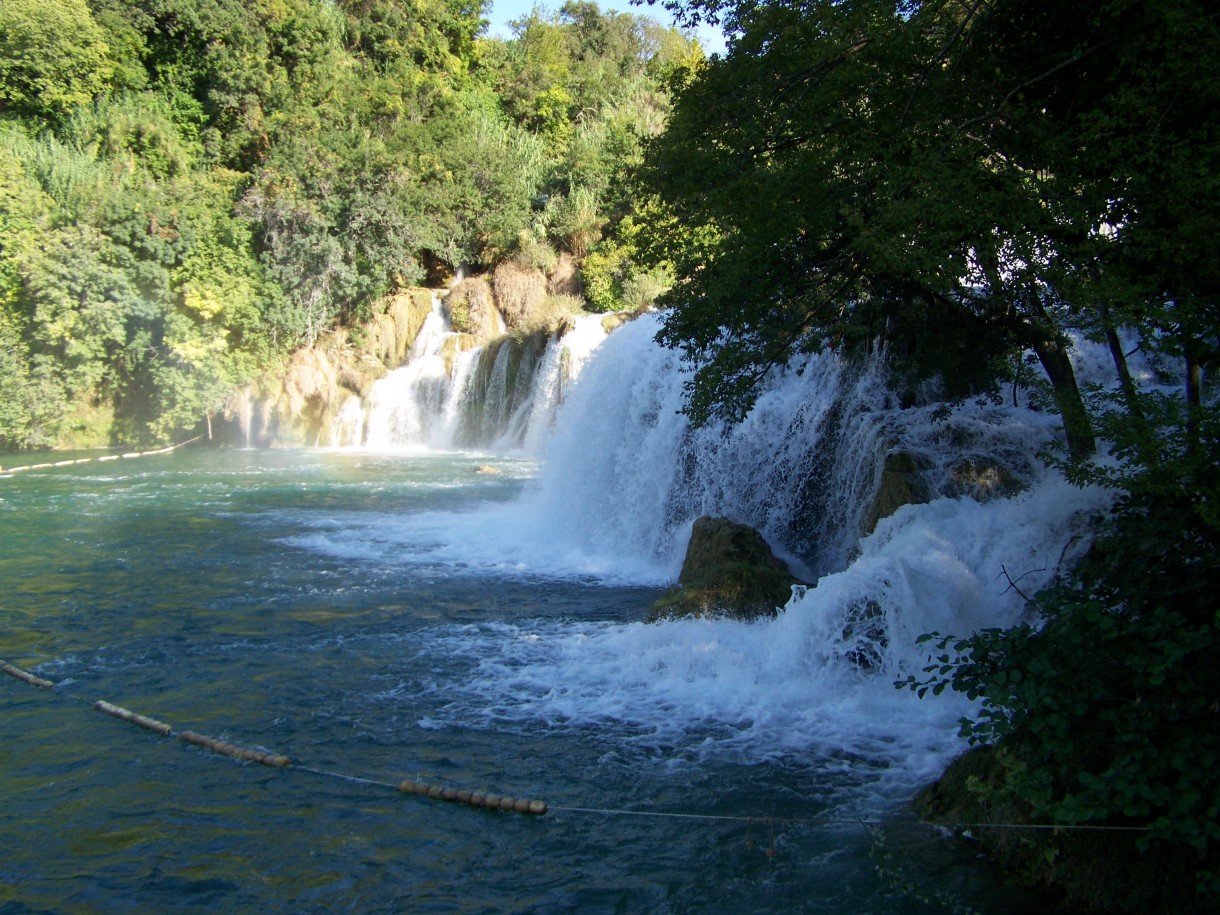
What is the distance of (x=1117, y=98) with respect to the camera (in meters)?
5.14

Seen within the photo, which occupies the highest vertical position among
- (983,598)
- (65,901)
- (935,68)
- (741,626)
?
(935,68)

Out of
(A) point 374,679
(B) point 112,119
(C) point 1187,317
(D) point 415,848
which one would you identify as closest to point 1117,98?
(C) point 1187,317

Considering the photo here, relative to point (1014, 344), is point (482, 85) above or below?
above

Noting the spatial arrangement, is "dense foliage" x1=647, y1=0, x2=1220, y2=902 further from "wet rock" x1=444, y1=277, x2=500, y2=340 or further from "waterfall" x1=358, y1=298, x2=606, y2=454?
"wet rock" x1=444, y1=277, x2=500, y2=340

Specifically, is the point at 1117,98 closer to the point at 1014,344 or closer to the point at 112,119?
the point at 1014,344

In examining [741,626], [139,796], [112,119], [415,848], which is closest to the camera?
[415,848]

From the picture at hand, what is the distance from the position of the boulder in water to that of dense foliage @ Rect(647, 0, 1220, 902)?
63.0 inches

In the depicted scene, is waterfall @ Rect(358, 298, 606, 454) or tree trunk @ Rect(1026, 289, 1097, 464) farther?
waterfall @ Rect(358, 298, 606, 454)

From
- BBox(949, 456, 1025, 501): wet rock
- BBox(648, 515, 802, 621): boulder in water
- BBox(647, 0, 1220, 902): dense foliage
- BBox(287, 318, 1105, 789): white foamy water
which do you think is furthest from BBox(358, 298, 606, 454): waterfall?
BBox(949, 456, 1025, 501): wet rock

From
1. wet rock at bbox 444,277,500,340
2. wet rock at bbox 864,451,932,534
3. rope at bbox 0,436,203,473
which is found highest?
wet rock at bbox 444,277,500,340

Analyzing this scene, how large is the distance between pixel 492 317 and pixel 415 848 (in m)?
24.2

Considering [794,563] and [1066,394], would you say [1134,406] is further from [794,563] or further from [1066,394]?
[794,563]

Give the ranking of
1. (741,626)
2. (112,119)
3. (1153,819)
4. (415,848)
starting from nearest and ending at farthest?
(1153,819) < (415,848) < (741,626) < (112,119)

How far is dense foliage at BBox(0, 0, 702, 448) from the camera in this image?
23.6 metres
